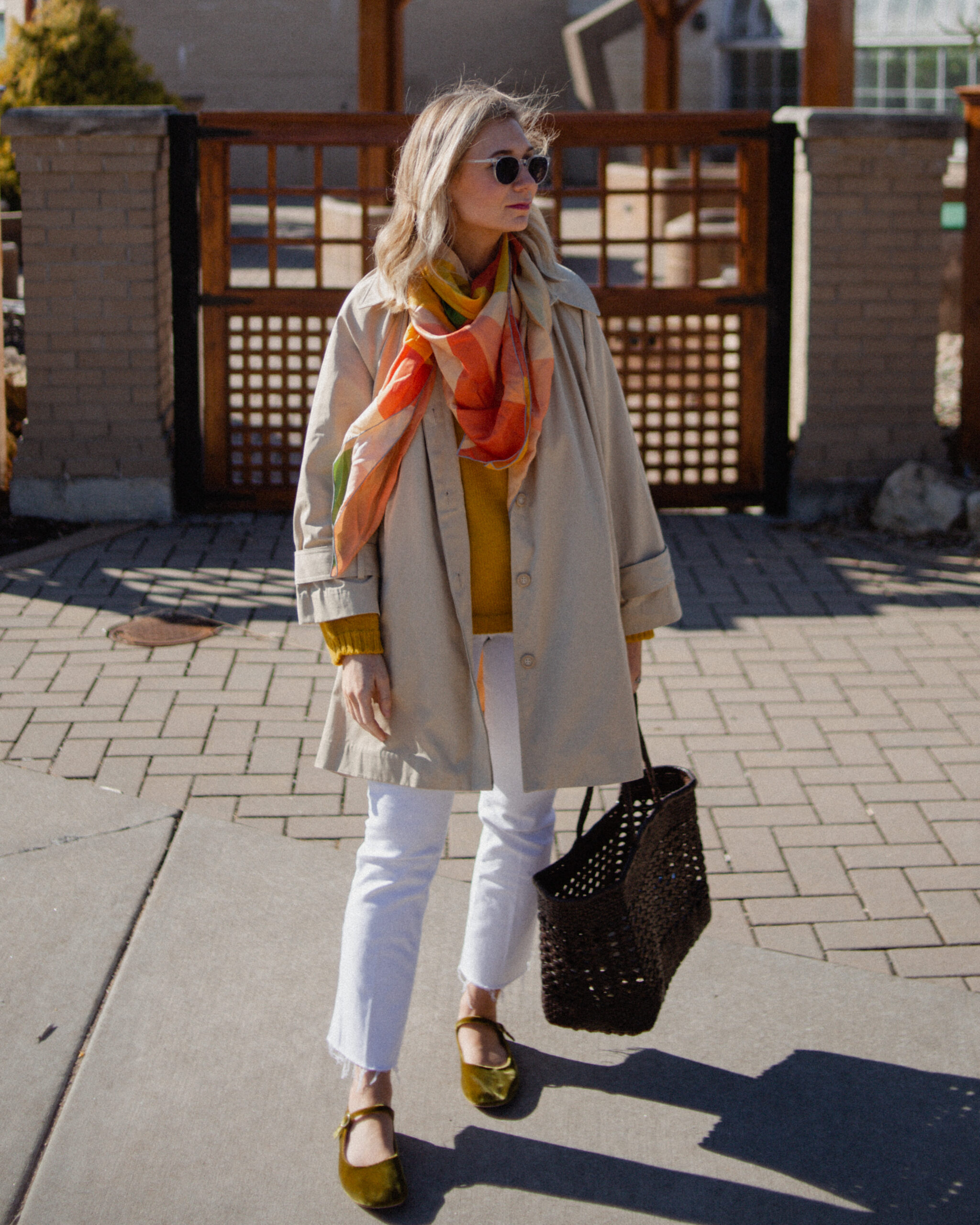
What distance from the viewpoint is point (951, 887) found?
3789 millimetres

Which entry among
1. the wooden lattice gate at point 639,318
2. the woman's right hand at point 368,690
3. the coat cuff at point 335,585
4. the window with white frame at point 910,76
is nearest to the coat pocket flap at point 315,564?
the coat cuff at point 335,585

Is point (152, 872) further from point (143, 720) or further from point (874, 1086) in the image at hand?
point (874, 1086)

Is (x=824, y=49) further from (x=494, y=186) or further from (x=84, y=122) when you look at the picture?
(x=494, y=186)

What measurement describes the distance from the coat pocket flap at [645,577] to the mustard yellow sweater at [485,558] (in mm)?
285

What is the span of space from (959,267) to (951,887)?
28.2 ft

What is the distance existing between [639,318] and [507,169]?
4776mm

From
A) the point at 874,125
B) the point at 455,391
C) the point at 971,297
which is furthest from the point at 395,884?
the point at 971,297

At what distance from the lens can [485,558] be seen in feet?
8.81

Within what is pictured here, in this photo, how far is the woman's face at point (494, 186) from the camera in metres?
2.55

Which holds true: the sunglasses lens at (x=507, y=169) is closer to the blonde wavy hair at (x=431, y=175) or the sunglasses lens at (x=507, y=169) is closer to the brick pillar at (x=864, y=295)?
the blonde wavy hair at (x=431, y=175)

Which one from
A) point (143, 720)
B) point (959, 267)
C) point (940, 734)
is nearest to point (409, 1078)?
point (143, 720)

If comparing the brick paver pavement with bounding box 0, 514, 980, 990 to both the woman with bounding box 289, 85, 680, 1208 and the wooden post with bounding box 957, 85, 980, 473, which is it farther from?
the woman with bounding box 289, 85, 680, 1208

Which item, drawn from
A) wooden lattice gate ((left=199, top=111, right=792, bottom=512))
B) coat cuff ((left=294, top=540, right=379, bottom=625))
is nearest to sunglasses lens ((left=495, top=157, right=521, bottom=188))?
coat cuff ((left=294, top=540, right=379, bottom=625))

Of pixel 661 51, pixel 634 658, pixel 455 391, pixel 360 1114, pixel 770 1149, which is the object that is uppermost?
pixel 661 51
